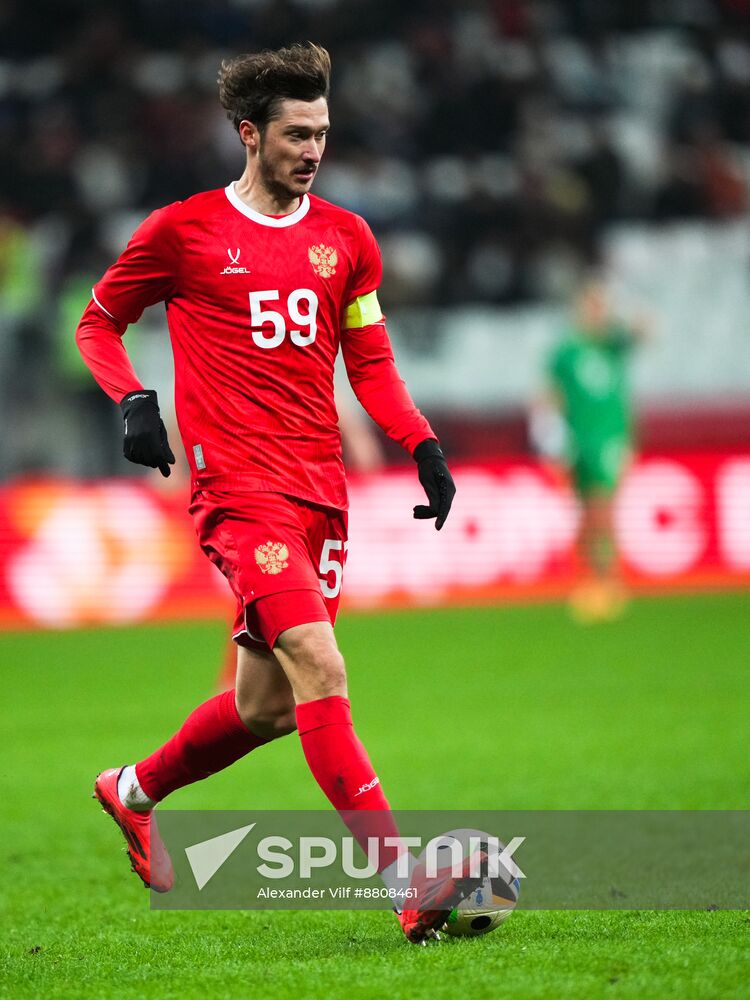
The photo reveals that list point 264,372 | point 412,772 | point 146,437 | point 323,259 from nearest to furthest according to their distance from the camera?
point 146,437, point 264,372, point 323,259, point 412,772

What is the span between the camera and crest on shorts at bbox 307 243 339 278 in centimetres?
400

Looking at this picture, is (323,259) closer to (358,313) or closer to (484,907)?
(358,313)

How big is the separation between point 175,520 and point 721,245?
6.32 m

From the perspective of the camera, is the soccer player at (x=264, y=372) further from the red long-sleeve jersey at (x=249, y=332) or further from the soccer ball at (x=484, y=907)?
the soccer ball at (x=484, y=907)

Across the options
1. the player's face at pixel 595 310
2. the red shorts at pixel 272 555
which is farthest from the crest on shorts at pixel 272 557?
the player's face at pixel 595 310

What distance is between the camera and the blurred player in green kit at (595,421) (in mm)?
12203

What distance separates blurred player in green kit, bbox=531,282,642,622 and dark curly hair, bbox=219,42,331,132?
27.6ft

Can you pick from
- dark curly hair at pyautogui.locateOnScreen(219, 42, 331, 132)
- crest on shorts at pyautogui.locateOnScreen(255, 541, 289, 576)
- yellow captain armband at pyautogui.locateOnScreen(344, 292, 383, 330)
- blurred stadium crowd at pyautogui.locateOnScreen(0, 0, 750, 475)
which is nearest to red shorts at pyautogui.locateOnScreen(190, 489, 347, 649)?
crest on shorts at pyautogui.locateOnScreen(255, 541, 289, 576)

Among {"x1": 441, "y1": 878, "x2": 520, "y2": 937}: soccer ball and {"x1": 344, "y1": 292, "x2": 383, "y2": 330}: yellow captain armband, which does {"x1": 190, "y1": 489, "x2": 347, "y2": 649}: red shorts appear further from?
{"x1": 441, "y1": 878, "x2": 520, "y2": 937}: soccer ball

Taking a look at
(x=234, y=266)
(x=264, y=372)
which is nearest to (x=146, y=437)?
(x=264, y=372)

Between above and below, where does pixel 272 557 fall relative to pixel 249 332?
below

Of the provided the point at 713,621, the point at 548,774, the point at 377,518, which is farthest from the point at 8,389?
the point at 548,774

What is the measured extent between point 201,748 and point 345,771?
68cm

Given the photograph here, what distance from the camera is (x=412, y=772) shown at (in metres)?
6.29
